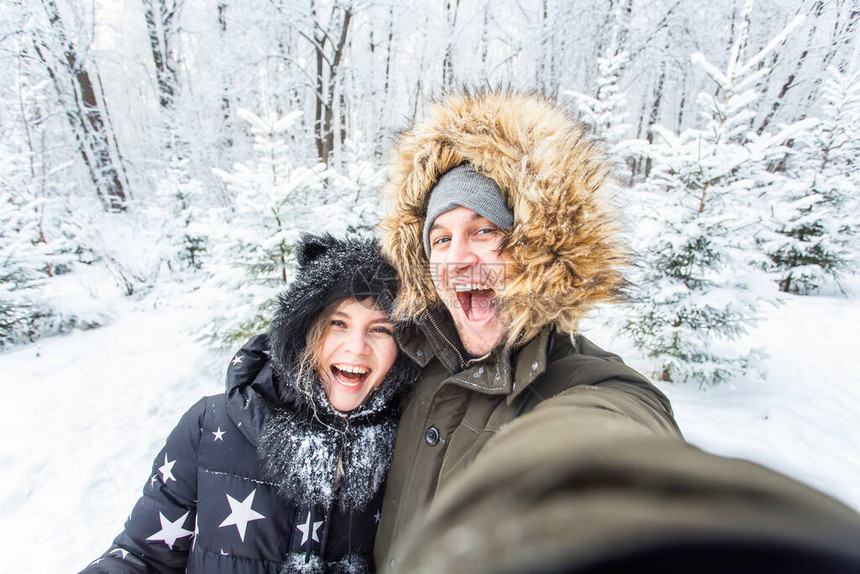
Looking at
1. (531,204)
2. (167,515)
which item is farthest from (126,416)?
(531,204)

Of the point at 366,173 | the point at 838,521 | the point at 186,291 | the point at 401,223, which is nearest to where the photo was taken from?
the point at 838,521

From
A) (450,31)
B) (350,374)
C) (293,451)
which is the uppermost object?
(450,31)

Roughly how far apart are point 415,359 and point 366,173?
4285mm

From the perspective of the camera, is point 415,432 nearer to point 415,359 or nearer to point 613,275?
point 415,359

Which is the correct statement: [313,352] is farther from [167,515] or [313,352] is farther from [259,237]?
[259,237]

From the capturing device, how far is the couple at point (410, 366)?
3.94ft

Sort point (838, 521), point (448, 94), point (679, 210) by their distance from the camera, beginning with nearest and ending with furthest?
point (838, 521) < point (448, 94) < point (679, 210)

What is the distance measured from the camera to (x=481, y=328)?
4.36 ft

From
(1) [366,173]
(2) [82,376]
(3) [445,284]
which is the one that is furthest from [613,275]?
(2) [82,376]

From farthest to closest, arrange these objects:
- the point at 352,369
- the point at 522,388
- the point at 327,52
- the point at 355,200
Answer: the point at 327,52 → the point at 355,200 → the point at 352,369 → the point at 522,388

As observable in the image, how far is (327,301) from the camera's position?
1.54m

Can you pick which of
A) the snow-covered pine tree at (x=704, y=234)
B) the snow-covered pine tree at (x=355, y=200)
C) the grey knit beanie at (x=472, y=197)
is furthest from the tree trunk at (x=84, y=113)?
the snow-covered pine tree at (x=704, y=234)

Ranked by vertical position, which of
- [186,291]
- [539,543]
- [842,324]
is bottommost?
[186,291]

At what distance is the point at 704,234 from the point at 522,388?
398 centimetres
